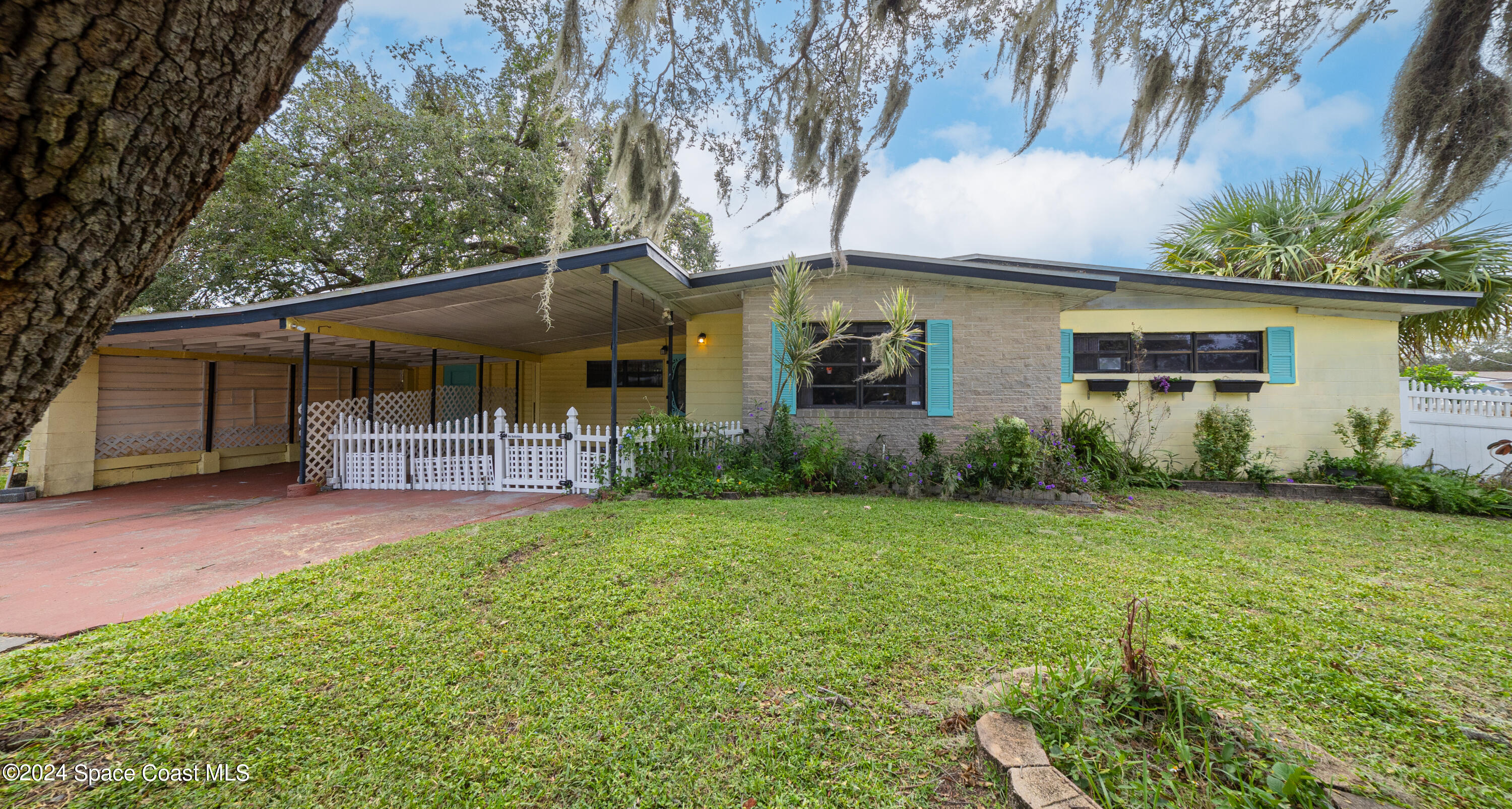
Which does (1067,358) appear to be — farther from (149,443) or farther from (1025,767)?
(149,443)

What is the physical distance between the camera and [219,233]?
9938mm

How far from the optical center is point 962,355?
6922 millimetres

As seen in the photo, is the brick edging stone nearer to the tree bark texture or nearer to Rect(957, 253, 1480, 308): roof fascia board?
the tree bark texture

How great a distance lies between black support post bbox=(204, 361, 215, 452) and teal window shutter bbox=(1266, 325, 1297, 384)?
56.0 ft

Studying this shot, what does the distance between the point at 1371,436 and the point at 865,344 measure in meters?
6.89

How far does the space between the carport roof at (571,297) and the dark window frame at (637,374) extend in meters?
2.87

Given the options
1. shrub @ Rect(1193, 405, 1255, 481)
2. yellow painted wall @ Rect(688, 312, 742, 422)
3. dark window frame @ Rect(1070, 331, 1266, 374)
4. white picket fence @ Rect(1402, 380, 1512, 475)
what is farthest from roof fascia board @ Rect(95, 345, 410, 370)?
white picket fence @ Rect(1402, 380, 1512, 475)

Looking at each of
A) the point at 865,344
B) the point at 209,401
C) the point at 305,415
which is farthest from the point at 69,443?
the point at 865,344

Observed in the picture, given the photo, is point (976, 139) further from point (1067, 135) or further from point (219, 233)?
point (219, 233)

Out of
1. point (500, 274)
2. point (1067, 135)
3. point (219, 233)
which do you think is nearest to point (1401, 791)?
point (1067, 135)

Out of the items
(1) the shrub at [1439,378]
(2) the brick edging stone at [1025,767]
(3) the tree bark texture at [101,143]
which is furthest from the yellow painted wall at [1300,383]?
(3) the tree bark texture at [101,143]

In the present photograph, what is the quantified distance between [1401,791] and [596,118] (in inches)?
186

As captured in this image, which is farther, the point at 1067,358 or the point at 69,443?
the point at 1067,358

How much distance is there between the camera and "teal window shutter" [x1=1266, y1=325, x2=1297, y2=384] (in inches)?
289
